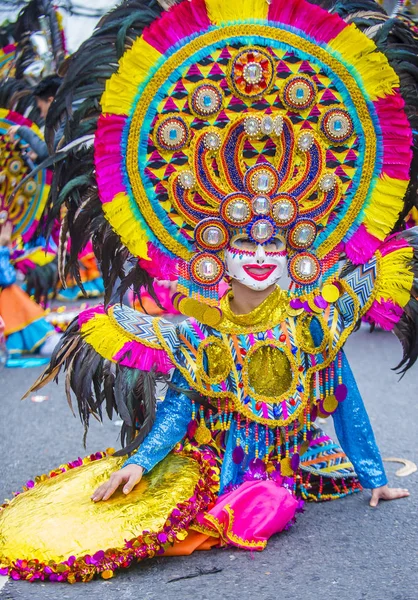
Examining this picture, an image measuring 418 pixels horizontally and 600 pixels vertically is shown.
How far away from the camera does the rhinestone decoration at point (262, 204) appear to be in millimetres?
2980

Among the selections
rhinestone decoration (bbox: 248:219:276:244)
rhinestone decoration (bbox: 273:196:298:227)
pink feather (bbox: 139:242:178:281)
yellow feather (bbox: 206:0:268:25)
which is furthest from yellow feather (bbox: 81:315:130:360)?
yellow feather (bbox: 206:0:268:25)

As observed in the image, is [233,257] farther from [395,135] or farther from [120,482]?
[120,482]

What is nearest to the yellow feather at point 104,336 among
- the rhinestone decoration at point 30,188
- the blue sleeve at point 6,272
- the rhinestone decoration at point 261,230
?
the rhinestone decoration at point 261,230

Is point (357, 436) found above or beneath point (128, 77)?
beneath

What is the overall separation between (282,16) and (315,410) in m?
1.45

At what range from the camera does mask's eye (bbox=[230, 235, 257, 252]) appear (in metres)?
3.06

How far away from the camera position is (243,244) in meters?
3.07

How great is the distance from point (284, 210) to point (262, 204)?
0.09 metres

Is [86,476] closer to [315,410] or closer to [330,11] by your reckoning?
[315,410]

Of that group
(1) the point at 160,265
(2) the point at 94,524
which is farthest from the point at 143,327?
(2) the point at 94,524

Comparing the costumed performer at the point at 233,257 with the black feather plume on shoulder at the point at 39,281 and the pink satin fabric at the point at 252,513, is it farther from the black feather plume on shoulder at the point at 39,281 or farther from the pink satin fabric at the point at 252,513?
the black feather plume on shoulder at the point at 39,281

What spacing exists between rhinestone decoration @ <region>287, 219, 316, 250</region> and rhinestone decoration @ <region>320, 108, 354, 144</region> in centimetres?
32

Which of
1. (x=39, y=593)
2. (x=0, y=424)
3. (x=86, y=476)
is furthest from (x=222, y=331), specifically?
(x=0, y=424)

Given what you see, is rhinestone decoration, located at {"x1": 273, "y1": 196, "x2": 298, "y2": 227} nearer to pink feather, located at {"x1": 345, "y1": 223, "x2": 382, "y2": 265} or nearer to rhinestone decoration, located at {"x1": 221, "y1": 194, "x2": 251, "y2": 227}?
rhinestone decoration, located at {"x1": 221, "y1": 194, "x2": 251, "y2": 227}
